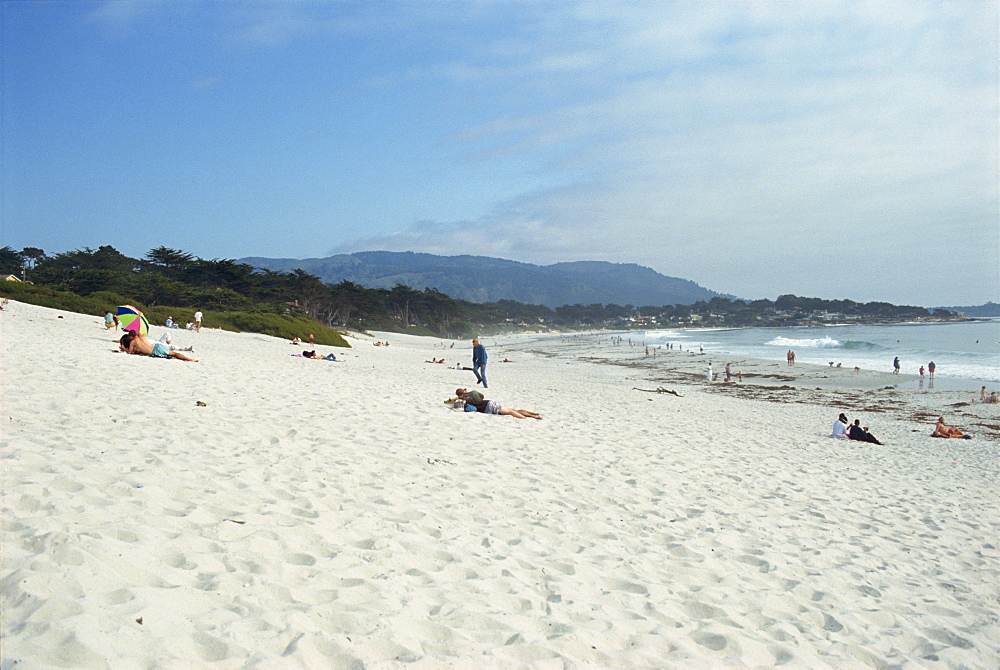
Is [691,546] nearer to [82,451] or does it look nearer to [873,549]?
[873,549]

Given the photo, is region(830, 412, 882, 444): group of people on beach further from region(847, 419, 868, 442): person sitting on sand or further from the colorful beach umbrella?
the colorful beach umbrella

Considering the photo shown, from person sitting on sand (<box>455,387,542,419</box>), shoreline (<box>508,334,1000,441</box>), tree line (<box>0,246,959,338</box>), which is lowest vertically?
shoreline (<box>508,334,1000,441</box>)

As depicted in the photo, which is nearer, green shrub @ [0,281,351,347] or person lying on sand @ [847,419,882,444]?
person lying on sand @ [847,419,882,444]

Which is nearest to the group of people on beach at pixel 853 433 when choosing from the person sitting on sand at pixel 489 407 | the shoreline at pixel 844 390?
the shoreline at pixel 844 390

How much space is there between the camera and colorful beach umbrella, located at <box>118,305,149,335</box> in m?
13.2

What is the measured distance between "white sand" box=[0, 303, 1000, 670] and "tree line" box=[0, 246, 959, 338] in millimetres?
26091

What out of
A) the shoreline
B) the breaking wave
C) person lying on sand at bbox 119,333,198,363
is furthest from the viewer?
the breaking wave

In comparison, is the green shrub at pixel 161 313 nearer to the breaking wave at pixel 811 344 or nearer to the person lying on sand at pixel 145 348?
the person lying on sand at pixel 145 348

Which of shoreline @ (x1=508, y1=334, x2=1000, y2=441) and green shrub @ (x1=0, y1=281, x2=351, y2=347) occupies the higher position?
green shrub @ (x1=0, y1=281, x2=351, y2=347)

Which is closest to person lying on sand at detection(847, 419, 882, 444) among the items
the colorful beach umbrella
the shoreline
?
the shoreline

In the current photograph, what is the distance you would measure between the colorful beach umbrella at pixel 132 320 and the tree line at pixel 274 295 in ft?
48.4

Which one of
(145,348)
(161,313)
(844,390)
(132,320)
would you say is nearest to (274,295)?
(161,313)

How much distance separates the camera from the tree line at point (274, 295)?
41.2 meters

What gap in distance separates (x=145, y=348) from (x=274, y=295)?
48.4 metres
